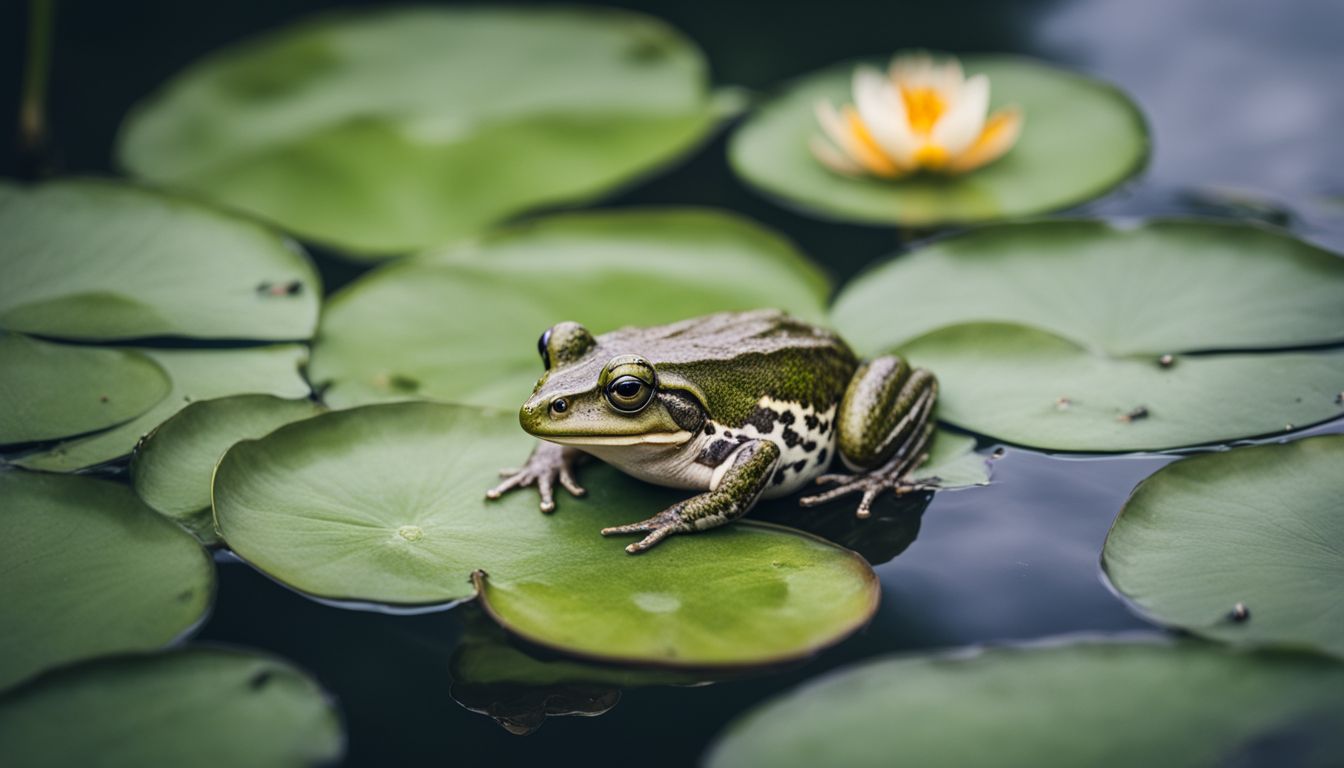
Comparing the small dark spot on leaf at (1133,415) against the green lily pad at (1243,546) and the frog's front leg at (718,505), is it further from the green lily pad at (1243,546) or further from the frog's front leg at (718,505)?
the frog's front leg at (718,505)

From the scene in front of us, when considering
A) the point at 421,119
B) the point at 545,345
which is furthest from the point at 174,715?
the point at 421,119

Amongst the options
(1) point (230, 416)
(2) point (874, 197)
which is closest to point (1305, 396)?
(2) point (874, 197)

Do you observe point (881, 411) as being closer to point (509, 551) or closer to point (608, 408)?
point (608, 408)

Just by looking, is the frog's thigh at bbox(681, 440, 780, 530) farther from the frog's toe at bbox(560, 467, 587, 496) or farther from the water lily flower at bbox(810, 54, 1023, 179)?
the water lily flower at bbox(810, 54, 1023, 179)

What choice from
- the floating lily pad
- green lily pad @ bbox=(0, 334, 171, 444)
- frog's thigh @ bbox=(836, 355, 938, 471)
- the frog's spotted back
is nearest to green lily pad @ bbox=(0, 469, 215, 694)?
green lily pad @ bbox=(0, 334, 171, 444)

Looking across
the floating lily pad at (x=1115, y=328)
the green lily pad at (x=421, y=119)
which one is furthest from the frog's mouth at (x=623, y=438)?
the green lily pad at (x=421, y=119)

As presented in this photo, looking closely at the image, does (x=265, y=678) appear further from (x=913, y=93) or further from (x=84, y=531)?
(x=913, y=93)
